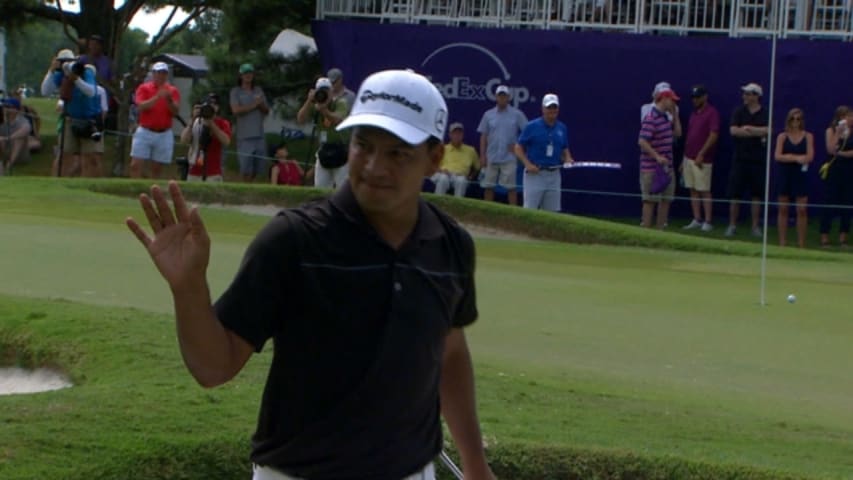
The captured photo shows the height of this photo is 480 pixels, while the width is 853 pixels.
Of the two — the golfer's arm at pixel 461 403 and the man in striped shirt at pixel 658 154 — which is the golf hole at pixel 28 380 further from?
the man in striped shirt at pixel 658 154

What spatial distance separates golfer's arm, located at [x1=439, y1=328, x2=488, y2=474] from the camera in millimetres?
4191

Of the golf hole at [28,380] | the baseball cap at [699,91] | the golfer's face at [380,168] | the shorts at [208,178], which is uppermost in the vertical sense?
the baseball cap at [699,91]

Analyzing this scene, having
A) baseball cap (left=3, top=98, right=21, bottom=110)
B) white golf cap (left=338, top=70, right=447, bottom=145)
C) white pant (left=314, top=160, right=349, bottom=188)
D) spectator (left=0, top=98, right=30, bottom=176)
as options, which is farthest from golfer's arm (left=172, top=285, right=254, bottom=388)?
baseball cap (left=3, top=98, right=21, bottom=110)

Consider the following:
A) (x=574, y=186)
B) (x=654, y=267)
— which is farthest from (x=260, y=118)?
(x=654, y=267)

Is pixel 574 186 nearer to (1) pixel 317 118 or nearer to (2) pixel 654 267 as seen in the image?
(1) pixel 317 118

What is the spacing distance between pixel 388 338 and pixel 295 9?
2736 cm

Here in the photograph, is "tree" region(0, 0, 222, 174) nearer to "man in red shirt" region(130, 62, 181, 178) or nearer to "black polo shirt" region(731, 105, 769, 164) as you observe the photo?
"man in red shirt" region(130, 62, 181, 178)

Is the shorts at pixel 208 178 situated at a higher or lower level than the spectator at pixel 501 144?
lower

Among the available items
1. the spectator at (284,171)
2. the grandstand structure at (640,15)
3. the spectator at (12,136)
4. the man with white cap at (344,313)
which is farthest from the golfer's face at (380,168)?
the spectator at (12,136)

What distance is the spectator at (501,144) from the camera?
22.8 m

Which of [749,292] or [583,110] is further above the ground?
[583,110]

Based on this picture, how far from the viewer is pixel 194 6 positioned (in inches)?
1375

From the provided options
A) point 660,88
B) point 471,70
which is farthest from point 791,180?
point 471,70

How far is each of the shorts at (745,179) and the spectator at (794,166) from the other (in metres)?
0.38
